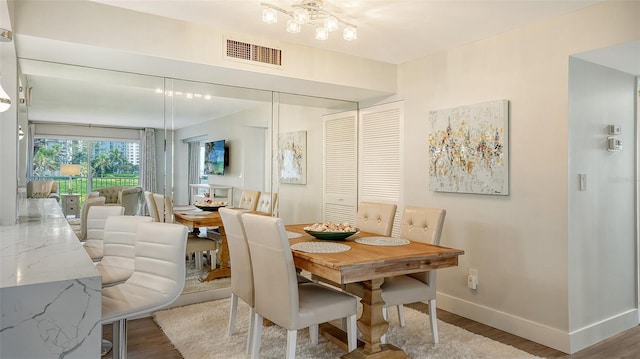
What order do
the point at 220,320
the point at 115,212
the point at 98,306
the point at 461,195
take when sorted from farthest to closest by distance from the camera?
the point at 461,195, the point at 220,320, the point at 115,212, the point at 98,306

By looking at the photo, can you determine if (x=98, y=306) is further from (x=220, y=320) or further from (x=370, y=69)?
(x=370, y=69)

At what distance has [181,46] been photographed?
3080mm

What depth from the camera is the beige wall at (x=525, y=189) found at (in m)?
2.88

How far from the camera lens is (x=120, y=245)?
248cm

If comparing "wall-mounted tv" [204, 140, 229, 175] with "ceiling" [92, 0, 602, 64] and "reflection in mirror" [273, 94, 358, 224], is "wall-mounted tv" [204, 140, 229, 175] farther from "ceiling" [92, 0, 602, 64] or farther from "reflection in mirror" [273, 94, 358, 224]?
"ceiling" [92, 0, 602, 64]

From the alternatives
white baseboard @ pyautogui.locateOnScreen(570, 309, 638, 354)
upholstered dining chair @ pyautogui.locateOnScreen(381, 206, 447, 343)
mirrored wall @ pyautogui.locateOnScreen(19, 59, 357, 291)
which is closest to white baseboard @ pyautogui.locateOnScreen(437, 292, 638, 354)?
white baseboard @ pyautogui.locateOnScreen(570, 309, 638, 354)

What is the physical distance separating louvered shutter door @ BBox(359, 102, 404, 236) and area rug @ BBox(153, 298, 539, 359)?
1410 mm

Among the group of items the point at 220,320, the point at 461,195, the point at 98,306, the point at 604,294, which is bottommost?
the point at 220,320

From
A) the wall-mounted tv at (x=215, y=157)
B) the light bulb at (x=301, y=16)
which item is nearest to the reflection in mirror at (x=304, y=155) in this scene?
the wall-mounted tv at (x=215, y=157)

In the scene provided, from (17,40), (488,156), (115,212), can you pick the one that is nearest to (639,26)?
(488,156)

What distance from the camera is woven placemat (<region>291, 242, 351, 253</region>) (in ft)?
8.09

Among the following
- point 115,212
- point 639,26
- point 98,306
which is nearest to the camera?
point 98,306

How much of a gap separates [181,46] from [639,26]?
127 inches

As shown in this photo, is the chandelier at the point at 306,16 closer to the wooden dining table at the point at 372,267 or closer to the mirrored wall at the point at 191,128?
the wooden dining table at the point at 372,267
